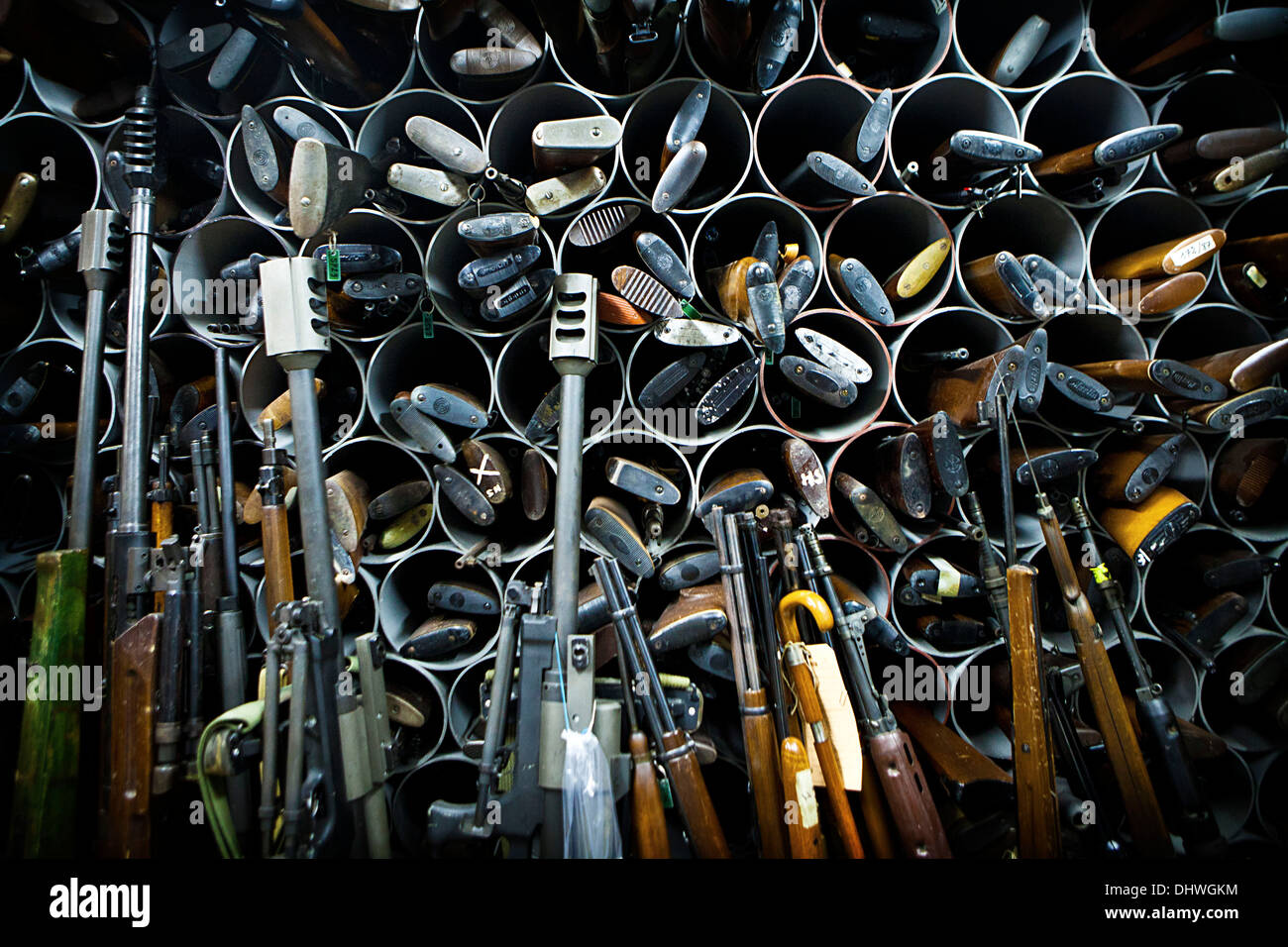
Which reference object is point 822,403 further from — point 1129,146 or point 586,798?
point 586,798

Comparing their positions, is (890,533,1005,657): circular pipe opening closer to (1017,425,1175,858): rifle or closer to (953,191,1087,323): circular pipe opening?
(1017,425,1175,858): rifle

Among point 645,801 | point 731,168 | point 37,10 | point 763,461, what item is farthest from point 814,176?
point 37,10

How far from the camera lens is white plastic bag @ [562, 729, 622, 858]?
1269 millimetres

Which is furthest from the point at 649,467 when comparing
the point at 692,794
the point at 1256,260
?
the point at 1256,260

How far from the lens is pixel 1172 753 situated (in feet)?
4.91

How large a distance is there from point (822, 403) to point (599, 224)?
3.07 feet

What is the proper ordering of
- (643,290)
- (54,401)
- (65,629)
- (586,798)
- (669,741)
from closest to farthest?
(586,798) → (669,741) → (65,629) → (643,290) → (54,401)

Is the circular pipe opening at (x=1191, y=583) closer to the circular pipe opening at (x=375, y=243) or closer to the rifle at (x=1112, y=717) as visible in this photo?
the rifle at (x=1112, y=717)

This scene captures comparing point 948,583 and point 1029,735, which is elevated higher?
point 948,583

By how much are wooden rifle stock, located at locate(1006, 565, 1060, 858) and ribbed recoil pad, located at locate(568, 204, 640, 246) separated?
1.43 m

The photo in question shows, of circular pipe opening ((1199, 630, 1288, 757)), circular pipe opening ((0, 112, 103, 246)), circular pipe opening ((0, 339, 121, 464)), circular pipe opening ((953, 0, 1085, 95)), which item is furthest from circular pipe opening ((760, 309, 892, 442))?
circular pipe opening ((0, 112, 103, 246))

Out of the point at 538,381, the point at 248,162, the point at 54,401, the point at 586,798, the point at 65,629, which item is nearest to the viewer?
the point at 586,798

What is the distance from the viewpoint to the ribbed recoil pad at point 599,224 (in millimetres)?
1661
